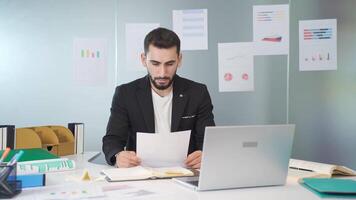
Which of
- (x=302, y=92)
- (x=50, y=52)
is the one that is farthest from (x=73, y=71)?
(x=302, y=92)

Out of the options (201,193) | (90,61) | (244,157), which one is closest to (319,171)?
(244,157)

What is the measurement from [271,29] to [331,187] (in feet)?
5.94

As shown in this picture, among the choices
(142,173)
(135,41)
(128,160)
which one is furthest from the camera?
(135,41)

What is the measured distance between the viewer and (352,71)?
9.40 feet

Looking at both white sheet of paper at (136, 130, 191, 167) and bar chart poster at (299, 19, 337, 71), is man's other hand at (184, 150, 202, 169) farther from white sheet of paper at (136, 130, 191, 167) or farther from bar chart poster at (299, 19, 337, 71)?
bar chart poster at (299, 19, 337, 71)

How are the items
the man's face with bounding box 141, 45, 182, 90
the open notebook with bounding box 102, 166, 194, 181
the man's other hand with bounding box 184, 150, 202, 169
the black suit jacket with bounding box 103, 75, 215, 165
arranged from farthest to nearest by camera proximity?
the black suit jacket with bounding box 103, 75, 215, 165 < the man's face with bounding box 141, 45, 182, 90 < the man's other hand with bounding box 184, 150, 202, 169 < the open notebook with bounding box 102, 166, 194, 181

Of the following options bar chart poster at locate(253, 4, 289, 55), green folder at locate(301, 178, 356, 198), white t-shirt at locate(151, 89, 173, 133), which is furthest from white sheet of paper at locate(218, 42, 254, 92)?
green folder at locate(301, 178, 356, 198)

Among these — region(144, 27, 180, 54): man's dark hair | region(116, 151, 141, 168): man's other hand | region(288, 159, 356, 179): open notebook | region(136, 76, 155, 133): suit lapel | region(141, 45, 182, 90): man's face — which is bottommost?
region(288, 159, 356, 179): open notebook

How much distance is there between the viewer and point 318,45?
289cm

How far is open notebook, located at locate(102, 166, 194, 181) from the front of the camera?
4.75 ft

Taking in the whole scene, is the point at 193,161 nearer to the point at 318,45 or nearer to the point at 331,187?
the point at 331,187

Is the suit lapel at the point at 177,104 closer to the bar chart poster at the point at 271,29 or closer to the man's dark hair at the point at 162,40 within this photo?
the man's dark hair at the point at 162,40

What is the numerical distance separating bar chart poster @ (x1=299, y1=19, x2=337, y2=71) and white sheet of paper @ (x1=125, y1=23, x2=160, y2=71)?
1.08 metres

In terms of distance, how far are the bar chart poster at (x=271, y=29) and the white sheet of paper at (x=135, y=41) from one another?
75cm
